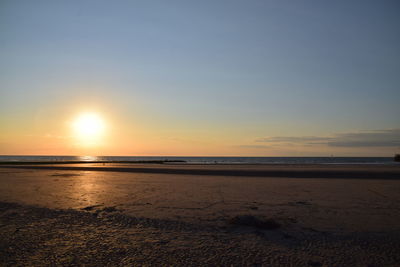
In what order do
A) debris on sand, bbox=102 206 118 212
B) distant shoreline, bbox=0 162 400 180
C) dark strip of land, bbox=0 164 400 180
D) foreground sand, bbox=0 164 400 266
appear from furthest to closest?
distant shoreline, bbox=0 162 400 180 → dark strip of land, bbox=0 164 400 180 → debris on sand, bbox=102 206 118 212 → foreground sand, bbox=0 164 400 266

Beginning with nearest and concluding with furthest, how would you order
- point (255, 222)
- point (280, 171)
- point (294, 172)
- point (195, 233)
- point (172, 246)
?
point (172, 246) → point (195, 233) → point (255, 222) → point (294, 172) → point (280, 171)

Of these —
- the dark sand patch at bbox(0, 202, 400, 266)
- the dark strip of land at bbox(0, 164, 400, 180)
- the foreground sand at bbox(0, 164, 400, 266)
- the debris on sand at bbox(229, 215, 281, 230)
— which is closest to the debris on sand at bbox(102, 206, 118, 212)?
the foreground sand at bbox(0, 164, 400, 266)

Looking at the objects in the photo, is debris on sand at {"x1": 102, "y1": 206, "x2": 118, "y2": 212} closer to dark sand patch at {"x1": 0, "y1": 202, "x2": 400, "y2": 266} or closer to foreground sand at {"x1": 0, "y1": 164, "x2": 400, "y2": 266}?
foreground sand at {"x1": 0, "y1": 164, "x2": 400, "y2": 266}

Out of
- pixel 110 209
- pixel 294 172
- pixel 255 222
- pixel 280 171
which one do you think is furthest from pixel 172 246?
pixel 280 171

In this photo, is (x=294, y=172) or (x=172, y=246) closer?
(x=172, y=246)

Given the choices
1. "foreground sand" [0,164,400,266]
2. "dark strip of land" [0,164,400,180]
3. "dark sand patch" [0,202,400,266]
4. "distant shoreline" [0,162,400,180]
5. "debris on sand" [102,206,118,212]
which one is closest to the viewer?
"dark sand patch" [0,202,400,266]

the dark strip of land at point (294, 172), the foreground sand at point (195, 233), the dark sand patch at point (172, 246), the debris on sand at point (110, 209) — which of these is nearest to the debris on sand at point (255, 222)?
the foreground sand at point (195, 233)

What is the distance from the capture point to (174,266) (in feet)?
14.5

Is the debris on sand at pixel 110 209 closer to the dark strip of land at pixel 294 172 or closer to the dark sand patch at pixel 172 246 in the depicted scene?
the dark sand patch at pixel 172 246

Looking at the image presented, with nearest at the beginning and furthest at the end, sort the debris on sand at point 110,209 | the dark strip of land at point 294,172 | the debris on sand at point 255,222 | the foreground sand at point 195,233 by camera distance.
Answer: the foreground sand at point 195,233 → the debris on sand at point 255,222 → the debris on sand at point 110,209 → the dark strip of land at point 294,172

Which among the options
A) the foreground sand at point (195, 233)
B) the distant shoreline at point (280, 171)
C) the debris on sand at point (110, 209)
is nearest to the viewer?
the foreground sand at point (195, 233)

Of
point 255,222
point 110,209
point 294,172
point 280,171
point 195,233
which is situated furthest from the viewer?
point 280,171

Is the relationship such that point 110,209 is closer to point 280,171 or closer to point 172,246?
point 172,246

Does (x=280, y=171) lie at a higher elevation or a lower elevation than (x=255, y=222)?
lower
